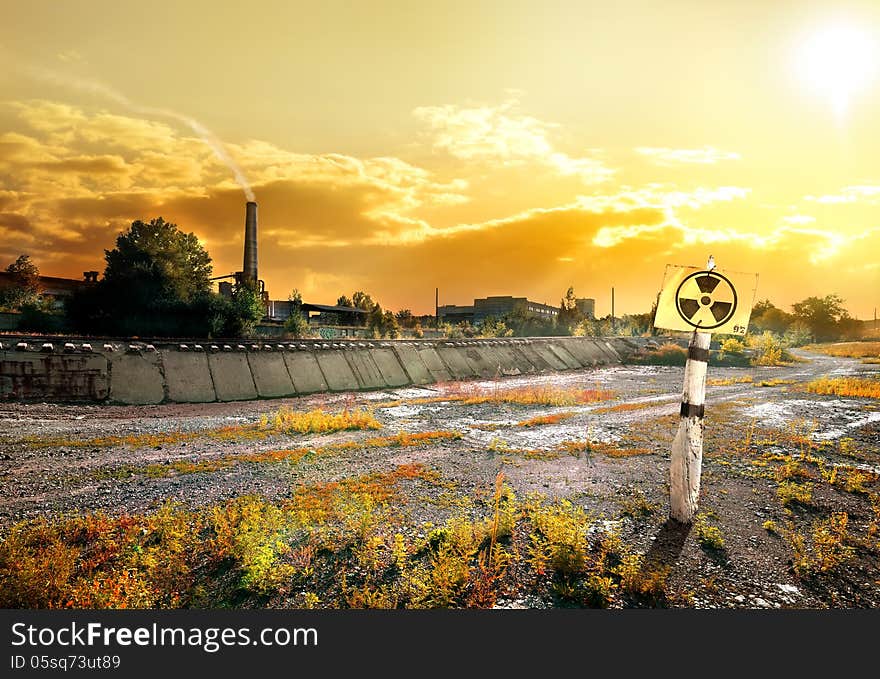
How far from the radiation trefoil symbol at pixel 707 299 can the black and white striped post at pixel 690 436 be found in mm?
124

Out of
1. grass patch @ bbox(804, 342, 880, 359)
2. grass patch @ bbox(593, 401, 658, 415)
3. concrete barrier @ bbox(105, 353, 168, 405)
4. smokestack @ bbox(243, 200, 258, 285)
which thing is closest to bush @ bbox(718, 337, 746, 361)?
grass patch @ bbox(804, 342, 880, 359)

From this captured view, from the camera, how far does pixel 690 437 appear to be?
16.3 ft

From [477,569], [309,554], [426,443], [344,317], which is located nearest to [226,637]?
[309,554]

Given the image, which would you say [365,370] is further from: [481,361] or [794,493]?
[794,493]

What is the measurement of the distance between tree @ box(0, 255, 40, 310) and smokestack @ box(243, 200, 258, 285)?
17.1 meters

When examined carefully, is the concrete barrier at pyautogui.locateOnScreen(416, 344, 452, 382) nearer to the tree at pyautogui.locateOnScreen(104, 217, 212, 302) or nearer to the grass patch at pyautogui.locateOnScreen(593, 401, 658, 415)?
the grass patch at pyautogui.locateOnScreen(593, 401, 658, 415)

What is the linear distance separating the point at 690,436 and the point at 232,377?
14.5 meters

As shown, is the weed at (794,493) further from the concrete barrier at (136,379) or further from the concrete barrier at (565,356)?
the concrete barrier at (565,356)

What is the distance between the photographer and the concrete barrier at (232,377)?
15.2m

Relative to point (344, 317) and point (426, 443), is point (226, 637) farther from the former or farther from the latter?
point (344, 317)

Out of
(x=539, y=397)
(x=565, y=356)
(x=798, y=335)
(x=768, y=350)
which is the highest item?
(x=798, y=335)

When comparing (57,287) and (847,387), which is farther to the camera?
(57,287)

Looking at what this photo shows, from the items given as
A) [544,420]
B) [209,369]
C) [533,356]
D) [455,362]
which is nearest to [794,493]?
[544,420]

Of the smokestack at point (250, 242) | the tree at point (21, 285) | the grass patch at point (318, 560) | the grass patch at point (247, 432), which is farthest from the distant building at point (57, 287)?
the grass patch at point (318, 560)
